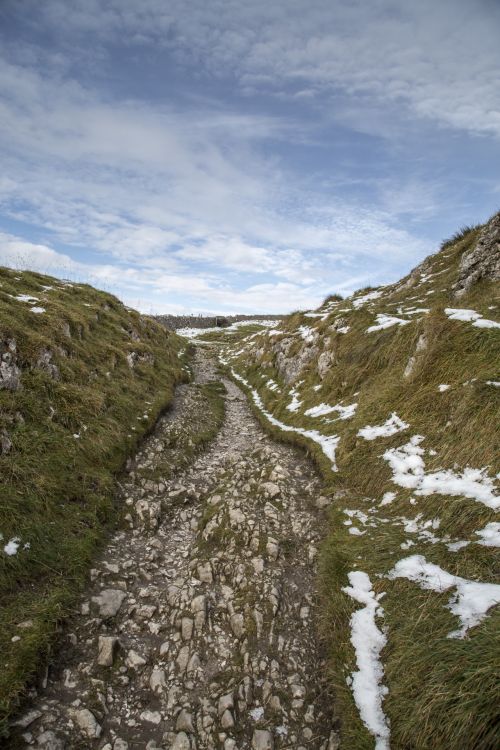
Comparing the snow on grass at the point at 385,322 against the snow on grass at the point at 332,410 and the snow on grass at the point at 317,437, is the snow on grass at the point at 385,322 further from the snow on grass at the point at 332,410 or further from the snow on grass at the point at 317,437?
the snow on grass at the point at 317,437

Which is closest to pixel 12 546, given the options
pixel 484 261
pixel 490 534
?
pixel 490 534

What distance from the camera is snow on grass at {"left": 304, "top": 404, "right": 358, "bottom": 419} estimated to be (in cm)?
1739

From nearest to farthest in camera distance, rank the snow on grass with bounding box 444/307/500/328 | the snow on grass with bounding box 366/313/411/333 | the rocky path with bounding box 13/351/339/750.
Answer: the rocky path with bounding box 13/351/339/750 → the snow on grass with bounding box 444/307/500/328 → the snow on grass with bounding box 366/313/411/333

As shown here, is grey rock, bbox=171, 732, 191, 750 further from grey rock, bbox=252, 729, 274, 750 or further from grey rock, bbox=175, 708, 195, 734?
grey rock, bbox=252, 729, 274, 750

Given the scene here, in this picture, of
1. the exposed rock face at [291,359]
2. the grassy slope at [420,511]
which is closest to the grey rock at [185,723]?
the grassy slope at [420,511]

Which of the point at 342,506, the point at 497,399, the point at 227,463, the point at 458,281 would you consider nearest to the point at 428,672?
the point at 342,506

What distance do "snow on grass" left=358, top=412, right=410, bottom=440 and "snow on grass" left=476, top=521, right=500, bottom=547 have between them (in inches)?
207

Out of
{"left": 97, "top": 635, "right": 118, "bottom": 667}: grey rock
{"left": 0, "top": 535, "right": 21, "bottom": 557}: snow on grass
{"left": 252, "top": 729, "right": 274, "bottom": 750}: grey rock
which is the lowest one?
{"left": 252, "top": 729, "right": 274, "bottom": 750}: grey rock

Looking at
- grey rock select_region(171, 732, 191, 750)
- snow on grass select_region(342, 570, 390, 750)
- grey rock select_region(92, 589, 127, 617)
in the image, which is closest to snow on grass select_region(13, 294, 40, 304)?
grey rock select_region(92, 589, 127, 617)

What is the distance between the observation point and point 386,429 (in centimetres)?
1398

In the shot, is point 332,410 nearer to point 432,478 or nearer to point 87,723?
point 432,478

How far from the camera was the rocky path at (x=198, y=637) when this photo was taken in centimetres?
629

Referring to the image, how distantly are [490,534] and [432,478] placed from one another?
2680mm

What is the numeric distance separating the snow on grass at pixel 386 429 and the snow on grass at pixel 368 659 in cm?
617
